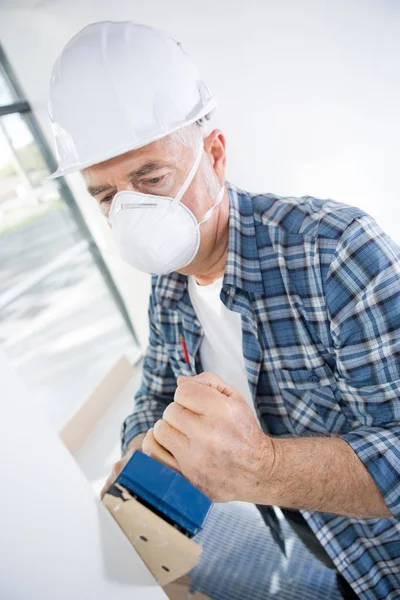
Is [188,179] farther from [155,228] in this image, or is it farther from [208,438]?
[208,438]

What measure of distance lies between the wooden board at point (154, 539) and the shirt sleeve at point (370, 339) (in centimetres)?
33

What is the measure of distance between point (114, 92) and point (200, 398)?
0.61 m

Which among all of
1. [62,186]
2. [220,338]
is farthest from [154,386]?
[62,186]

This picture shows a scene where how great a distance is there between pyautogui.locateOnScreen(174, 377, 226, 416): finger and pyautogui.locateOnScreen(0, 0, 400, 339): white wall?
1.36 meters

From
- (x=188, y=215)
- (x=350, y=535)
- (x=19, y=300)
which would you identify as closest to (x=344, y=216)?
(x=188, y=215)

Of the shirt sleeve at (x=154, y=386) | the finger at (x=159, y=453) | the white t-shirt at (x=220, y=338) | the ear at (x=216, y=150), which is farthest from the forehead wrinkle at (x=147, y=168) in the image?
the finger at (x=159, y=453)

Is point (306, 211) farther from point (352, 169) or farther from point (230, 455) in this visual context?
point (352, 169)

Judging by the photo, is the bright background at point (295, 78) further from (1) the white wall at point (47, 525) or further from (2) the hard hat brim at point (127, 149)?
(1) the white wall at point (47, 525)

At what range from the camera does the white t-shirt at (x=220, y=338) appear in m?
0.96

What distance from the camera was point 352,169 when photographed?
1522 mm

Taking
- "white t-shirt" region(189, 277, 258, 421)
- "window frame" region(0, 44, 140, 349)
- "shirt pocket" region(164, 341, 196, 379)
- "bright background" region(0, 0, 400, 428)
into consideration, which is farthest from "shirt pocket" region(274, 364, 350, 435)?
"window frame" region(0, 44, 140, 349)

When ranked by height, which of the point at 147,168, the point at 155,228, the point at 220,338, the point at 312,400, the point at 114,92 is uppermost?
the point at 114,92

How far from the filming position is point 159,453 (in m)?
0.50

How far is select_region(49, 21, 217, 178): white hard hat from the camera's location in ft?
2.40
